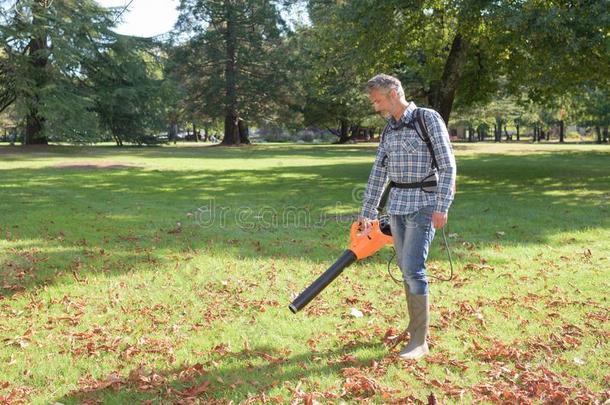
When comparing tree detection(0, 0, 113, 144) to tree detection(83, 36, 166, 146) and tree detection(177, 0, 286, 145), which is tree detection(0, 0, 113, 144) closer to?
tree detection(83, 36, 166, 146)

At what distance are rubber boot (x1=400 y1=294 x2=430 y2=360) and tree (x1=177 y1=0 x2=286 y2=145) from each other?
46339 millimetres

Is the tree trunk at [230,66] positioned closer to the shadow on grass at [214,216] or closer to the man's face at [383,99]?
the shadow on grass at [214,216]

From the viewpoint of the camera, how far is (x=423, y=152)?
13.9 ft

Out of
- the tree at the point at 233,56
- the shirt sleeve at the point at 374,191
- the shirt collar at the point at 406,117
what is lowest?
the shirt sleeve at the point at 374,191

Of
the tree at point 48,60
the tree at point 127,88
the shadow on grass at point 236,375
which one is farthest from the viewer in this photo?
the tree at point 127,88

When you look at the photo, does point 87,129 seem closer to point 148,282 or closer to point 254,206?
point 254,206

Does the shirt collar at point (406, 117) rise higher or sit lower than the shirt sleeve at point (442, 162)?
higher

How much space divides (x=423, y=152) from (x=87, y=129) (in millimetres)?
35315

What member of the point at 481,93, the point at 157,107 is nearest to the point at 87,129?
the point at 157,107

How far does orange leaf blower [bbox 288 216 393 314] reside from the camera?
4.37 metres

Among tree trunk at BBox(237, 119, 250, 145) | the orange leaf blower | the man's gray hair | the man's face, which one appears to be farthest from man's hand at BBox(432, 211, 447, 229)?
tree trunk at BBox(237, 119, 250, 145)

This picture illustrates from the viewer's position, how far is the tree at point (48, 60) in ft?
112

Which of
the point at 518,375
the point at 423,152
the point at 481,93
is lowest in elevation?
the point at 518,375

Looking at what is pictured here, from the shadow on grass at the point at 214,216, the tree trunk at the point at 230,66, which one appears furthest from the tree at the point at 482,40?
the tree trunk at the point at 230,66
